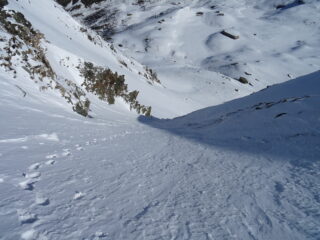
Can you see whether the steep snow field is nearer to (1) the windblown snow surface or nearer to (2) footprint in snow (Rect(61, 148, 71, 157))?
(1) the windblown snow surface

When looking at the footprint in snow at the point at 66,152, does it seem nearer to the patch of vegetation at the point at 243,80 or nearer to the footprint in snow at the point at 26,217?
the footprint in snow at the point at 26,217

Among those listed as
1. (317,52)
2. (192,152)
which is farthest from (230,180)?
(317,52)

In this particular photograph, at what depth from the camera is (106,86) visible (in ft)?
45.1

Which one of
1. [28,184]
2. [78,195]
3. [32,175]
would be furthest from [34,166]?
[78,195]

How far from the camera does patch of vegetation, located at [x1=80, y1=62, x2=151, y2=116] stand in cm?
1333

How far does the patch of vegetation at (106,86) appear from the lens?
13328 mm

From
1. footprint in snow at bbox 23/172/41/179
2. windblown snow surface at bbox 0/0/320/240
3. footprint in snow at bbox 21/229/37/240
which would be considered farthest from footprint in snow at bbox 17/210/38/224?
footprint in snow at bbox 23/172/41/179

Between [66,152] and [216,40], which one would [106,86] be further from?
[216,40]

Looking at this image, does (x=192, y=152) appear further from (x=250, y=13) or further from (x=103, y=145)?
(x=250, y=13)

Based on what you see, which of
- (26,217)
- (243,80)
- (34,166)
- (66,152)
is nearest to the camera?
(26,217)

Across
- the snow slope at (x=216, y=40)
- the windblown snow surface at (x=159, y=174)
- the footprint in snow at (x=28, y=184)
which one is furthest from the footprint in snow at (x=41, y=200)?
the snow slope at (x=216, y=40)

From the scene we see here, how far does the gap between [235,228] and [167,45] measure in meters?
36.4

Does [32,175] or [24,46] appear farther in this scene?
[24,46]

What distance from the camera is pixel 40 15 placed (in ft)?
58.0
